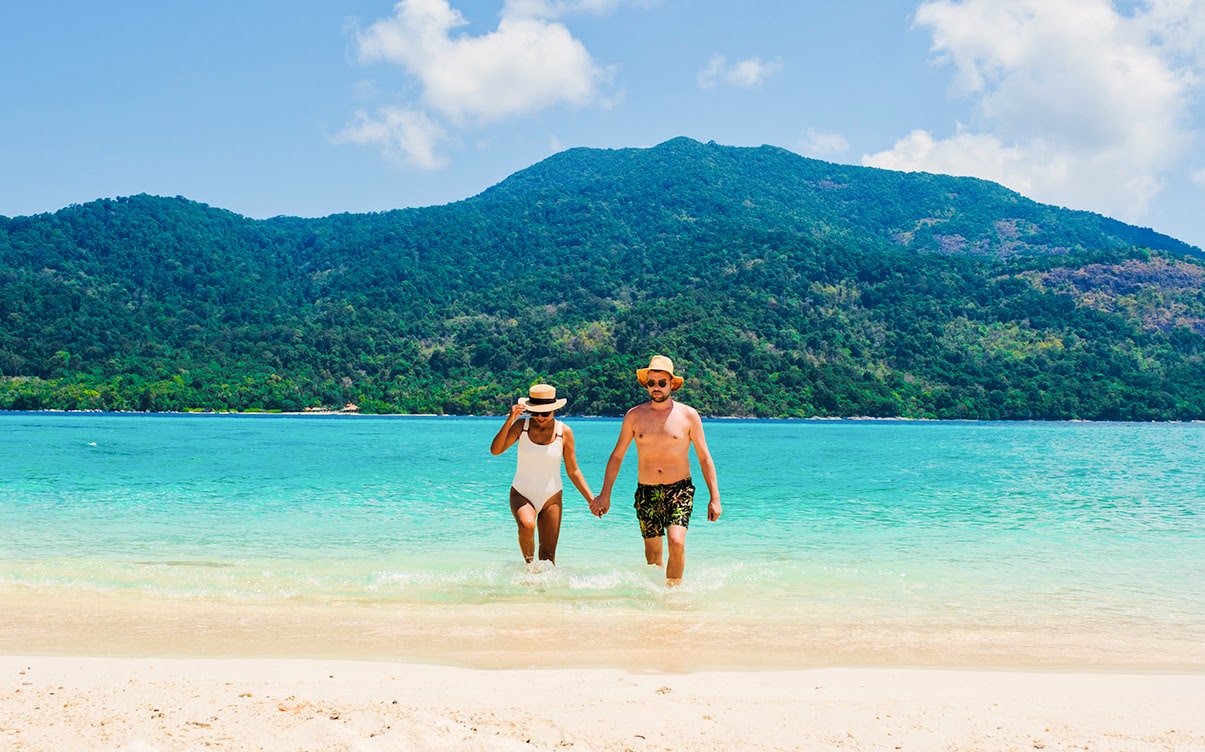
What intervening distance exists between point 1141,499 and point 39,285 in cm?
11892

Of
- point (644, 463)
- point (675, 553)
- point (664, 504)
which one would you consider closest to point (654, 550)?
point (675, 553)

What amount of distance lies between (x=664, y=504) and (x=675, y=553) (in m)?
0.50

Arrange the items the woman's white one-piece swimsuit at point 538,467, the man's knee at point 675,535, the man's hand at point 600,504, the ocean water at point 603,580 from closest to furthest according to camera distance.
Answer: the ocean water at point 603,580 → the man's hand at point 600,504 → the man's knee at point 675,535 → the woman's white one-piece swimsuit at point 538,467

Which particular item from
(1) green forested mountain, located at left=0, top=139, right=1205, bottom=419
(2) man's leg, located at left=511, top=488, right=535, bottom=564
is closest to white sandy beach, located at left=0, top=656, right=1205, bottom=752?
(2) man's leg, located at left=511, top=488, right=535, bottom=564

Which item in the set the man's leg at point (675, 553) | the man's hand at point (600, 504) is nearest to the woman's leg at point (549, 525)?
the man's hand at point (600, 504)

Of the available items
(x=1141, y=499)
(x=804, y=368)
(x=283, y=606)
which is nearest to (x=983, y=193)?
(x=804, y=368)

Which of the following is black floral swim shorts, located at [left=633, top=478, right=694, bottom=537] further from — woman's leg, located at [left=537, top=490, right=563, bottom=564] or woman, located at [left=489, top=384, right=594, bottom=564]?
woman's leg, located at [left=537, top=490, right=563, bottom=564]

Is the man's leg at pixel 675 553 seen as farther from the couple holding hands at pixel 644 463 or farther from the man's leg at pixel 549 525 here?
the man's leg at pixel 549 525

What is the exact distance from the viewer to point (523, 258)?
13975 centimetres

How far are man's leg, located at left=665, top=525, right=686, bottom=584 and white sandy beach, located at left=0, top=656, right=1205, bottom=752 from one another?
215 centimetres

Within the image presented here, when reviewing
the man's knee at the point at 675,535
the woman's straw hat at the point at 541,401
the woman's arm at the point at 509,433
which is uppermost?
the woman's straw hat at the point at 541,401

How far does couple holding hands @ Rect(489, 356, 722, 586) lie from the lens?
7496 millimetres

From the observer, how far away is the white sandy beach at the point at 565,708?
4.11 m

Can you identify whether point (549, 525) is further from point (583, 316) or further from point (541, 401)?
point (583, 316)
